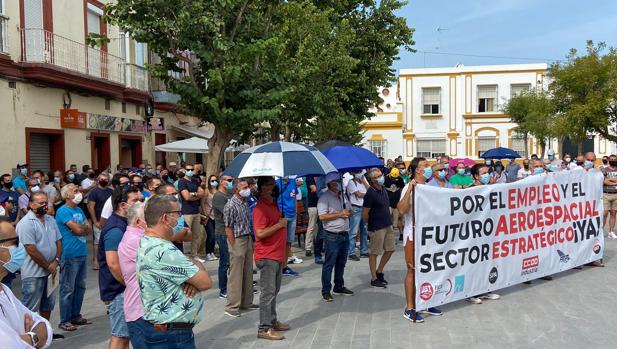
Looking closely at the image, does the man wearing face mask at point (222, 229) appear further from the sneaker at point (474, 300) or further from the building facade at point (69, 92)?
the building facade at point (69, 92)

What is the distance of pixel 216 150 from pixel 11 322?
10.1 meters

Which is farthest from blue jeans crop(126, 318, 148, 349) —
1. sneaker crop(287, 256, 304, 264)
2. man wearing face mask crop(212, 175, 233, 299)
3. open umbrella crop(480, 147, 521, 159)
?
open umbrella crop(480, 147, 521, 159)

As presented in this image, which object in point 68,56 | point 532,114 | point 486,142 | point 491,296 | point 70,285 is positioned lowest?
point 491,296

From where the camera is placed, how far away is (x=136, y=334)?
4.31 meters

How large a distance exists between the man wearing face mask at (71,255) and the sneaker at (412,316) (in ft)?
12.6

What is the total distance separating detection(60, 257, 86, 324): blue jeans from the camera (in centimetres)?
659

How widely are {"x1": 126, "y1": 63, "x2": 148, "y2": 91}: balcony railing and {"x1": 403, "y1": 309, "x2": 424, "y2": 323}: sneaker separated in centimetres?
1586

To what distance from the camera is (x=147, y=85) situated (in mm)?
21422

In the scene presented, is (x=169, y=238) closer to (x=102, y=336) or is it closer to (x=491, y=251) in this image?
(x=102, y=336)

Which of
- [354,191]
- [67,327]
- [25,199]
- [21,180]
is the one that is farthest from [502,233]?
[21,180]

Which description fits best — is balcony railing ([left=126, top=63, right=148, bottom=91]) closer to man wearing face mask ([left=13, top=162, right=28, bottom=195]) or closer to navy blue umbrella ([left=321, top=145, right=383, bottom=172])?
man wearing face mask ([left=13, top=162, right=28, bottom=195])

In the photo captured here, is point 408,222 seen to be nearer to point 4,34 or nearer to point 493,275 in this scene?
point 493,275

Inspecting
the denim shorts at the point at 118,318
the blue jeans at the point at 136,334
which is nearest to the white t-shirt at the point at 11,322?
the blue jeans at the point at 136,334

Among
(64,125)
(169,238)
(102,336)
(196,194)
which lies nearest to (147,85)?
(64,125)
